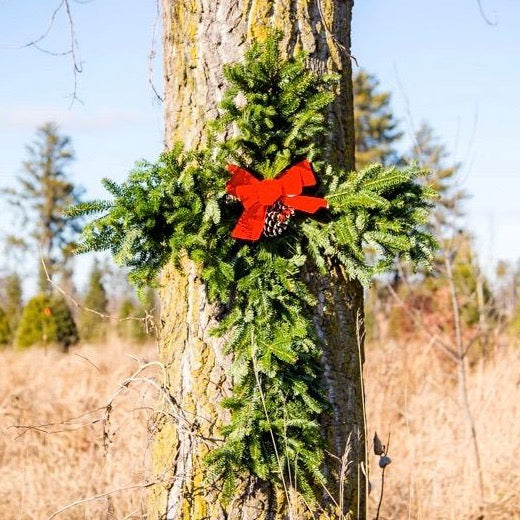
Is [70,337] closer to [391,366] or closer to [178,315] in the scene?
[391,366]

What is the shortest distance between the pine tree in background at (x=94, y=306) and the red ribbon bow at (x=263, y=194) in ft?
37.3

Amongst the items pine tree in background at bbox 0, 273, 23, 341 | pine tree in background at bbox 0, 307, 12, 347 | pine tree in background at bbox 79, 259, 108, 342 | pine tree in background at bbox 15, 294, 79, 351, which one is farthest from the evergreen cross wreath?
pine tree in background at bbox 0, 273, 23, 341

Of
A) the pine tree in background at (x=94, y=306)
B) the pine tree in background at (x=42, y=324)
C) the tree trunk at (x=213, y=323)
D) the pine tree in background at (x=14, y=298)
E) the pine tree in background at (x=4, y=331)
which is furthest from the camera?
the pine tree in background at (x=14, y=298)

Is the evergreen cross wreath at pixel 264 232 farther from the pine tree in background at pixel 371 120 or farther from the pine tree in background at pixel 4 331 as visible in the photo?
the pine tree in background at pixel 371 120

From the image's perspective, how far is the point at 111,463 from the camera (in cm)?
455

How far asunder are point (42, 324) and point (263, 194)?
10.9m

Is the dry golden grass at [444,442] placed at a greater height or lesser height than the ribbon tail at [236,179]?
lesser

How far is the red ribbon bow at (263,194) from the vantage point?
7.41ft

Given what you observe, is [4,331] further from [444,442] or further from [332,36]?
[332,36]

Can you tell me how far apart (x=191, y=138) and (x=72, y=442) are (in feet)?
11.9

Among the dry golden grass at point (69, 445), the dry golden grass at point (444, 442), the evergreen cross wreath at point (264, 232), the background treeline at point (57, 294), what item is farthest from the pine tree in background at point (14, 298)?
the evergreen cross wreath at point (264, 232)

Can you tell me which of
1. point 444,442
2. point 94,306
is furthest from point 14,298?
point 444,442

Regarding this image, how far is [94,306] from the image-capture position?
1508 cm

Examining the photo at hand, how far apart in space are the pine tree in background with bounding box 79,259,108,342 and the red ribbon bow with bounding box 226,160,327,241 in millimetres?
11376
